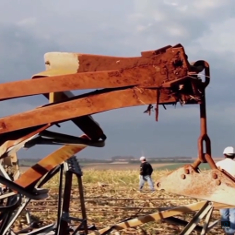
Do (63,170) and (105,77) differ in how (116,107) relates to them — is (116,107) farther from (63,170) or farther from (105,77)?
(63,170)

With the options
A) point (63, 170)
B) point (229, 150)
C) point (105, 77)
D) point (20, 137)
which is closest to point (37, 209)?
point (229, 150)

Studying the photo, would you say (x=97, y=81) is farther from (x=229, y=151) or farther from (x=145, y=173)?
(x=145, y=173)

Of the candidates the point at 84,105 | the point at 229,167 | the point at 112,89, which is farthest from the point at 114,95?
the point at 229,167

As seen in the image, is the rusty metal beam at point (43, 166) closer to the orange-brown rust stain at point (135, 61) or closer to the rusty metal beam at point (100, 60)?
the rusty metal beam at point (100, 60)

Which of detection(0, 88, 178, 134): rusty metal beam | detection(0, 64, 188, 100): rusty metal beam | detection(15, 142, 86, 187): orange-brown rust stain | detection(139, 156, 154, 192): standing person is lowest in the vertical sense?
detection(139, 156, 154, 192): standing person

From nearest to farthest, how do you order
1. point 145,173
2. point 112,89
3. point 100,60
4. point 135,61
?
point 135,61
point 112,89
point 100,60
point 145,173

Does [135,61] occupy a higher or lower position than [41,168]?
higher

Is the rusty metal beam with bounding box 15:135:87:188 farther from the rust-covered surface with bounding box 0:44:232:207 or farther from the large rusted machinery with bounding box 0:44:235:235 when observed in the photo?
the rust-covered surface with bounding box 0:44:232:207

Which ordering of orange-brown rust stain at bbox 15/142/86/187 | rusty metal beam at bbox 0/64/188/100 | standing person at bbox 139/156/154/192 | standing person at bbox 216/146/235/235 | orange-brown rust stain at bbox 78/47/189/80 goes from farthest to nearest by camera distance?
standing person at bbox 139/156/154/192 → standing person at bbox 216/146/235/235 → orange-brown rust stain at bbox 15/142/86/187 → rusty metal beam at bbox 0/64/188/100 → orange-brown rust stain at bbox 78/47/189/80

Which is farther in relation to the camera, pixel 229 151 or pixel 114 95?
pixel 229 151

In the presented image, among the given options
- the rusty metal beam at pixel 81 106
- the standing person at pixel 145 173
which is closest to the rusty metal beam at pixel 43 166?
the rusty metal beam at pixel 81 106

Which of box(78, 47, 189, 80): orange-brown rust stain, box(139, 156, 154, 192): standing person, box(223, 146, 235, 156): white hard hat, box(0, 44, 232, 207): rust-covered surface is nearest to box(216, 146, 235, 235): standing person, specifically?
box(223, 146, 235, 156): white hard hat

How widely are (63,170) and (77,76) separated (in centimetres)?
228

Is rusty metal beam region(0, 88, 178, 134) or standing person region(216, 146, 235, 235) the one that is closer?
rusty metal beam region(0, 88, 178, 134)
